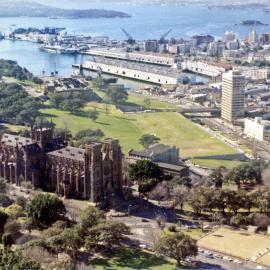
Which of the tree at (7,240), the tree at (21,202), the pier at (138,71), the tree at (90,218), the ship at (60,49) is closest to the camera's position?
the tree at (7,240)

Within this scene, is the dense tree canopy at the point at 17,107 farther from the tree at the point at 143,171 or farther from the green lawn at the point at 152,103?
the tree at the point at 143,171

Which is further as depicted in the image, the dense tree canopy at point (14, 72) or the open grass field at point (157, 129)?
the dense tree canopy at point (14, 72)

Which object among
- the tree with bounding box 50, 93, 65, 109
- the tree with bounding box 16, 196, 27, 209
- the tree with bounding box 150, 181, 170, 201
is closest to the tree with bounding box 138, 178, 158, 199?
the tree with bounding box 150, 181, 170, 201

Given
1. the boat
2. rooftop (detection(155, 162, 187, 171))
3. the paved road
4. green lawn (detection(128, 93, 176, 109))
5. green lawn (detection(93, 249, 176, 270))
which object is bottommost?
the paved road

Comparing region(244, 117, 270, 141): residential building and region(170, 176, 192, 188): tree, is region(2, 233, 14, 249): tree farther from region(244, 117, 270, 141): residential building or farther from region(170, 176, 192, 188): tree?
region(244, 117, 270, 141): residential building

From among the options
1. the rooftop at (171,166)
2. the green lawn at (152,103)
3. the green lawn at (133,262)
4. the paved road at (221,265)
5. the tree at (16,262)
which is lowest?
the paved road at (221,265)

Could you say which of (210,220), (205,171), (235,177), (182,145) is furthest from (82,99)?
(210,220)

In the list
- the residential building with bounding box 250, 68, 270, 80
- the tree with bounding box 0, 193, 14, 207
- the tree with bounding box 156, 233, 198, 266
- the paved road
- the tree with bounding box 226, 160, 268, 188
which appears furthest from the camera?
the residential building with bounding box 250, 68, 270, 80

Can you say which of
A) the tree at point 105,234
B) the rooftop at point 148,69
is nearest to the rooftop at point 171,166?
the tree at point 105,234
